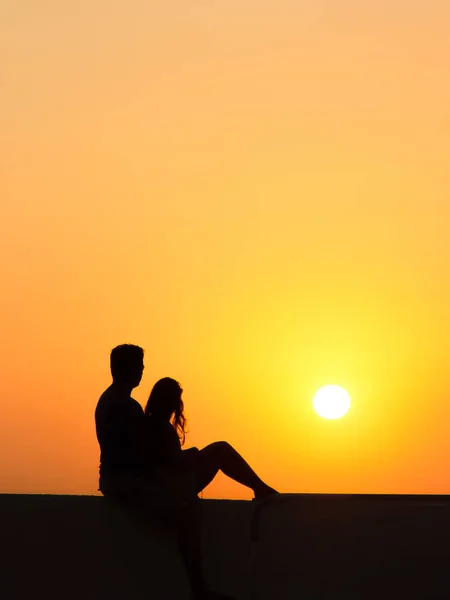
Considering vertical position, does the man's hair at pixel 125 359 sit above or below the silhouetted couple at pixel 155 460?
above

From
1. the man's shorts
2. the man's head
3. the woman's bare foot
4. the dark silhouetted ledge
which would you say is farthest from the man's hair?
the woman's bare foot

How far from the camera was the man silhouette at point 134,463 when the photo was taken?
8.35 m

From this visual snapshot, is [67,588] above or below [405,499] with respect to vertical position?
below

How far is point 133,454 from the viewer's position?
8.43 m

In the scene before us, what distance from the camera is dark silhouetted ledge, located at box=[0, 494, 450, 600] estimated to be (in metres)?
8.49

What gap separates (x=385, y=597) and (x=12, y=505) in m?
2.61

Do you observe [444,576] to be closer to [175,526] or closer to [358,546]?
[358,546]

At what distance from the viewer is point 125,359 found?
8375 millimetres

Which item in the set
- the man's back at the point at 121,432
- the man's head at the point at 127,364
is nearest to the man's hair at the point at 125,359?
the man's head at the point at 127,364

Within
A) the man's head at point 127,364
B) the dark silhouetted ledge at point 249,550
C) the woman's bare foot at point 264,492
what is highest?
the man's head at point 127,364

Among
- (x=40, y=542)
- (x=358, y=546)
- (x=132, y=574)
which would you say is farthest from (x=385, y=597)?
(x=40, y=542)

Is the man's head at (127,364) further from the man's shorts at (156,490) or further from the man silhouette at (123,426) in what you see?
the man's shorts at (156,490)

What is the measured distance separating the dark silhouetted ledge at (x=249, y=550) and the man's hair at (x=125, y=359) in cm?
94

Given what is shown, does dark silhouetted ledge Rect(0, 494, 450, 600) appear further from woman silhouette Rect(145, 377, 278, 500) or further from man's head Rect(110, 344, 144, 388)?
man's head Rect(110, 344, 144, 388)
